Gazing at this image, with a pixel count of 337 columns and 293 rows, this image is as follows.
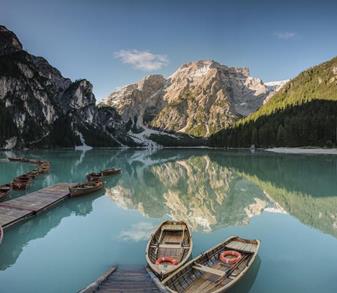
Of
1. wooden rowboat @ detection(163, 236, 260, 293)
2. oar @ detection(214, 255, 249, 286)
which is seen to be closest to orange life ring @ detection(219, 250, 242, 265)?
wooden rowboat @ detection(163, 236, 260, 293)

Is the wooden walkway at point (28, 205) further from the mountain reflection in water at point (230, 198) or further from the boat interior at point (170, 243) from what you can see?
the boat interior at point (170, 243)

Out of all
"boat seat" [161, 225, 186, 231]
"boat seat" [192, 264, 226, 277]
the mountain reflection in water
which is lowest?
the mountain reflection in water

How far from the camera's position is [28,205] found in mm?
31062

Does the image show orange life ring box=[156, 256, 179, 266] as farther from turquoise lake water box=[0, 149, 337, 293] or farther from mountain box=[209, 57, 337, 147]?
mountain box=[209, 57, 337, 147]

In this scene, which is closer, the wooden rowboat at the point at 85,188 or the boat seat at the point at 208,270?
the boat seat at the point at 208,270

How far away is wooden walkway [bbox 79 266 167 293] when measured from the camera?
1259cm

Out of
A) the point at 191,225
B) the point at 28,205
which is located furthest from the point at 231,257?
the point at 28,205

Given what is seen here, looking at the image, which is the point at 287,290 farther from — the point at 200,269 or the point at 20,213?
the point at 20,213

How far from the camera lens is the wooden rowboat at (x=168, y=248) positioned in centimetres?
1475

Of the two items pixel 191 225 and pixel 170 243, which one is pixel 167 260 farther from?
pixel 191 225

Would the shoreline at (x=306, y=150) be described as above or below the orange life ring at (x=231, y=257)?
below

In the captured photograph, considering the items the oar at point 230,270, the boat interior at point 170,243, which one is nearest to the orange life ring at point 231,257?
the oar at point 230,270

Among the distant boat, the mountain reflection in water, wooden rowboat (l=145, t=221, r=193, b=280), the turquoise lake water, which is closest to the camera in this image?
wooden rowboat (l=145, t=221, r=193, b=280)

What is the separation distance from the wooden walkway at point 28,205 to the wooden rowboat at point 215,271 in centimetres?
1670
